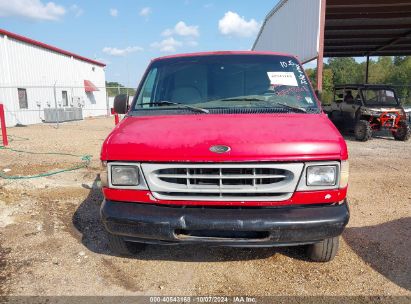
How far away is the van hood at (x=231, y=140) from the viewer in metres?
2.75

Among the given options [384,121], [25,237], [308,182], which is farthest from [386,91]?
[25,237]

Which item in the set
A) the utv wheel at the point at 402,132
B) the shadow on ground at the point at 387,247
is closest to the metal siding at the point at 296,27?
the utv wheel at the point at 402,132

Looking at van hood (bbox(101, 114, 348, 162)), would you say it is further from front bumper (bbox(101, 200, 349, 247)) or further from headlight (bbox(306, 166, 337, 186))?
front bumper (bbox(101, 200, 349, 247))

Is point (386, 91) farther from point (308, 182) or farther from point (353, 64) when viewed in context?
point (353, 64)

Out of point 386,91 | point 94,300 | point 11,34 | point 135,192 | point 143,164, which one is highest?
point 11,34

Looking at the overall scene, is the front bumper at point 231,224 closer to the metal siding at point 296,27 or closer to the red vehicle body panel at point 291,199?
the red vehicle body panel at point 291,199

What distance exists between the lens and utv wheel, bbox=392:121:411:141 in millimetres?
11883

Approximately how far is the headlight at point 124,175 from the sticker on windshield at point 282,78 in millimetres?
1916

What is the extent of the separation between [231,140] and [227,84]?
1317 mm

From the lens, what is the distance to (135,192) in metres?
2.97

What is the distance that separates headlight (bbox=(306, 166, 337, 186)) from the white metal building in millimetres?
18949

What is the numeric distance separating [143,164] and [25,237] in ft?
7.12

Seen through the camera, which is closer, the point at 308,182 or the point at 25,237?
the point at 308,182

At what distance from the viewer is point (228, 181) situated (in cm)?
282
